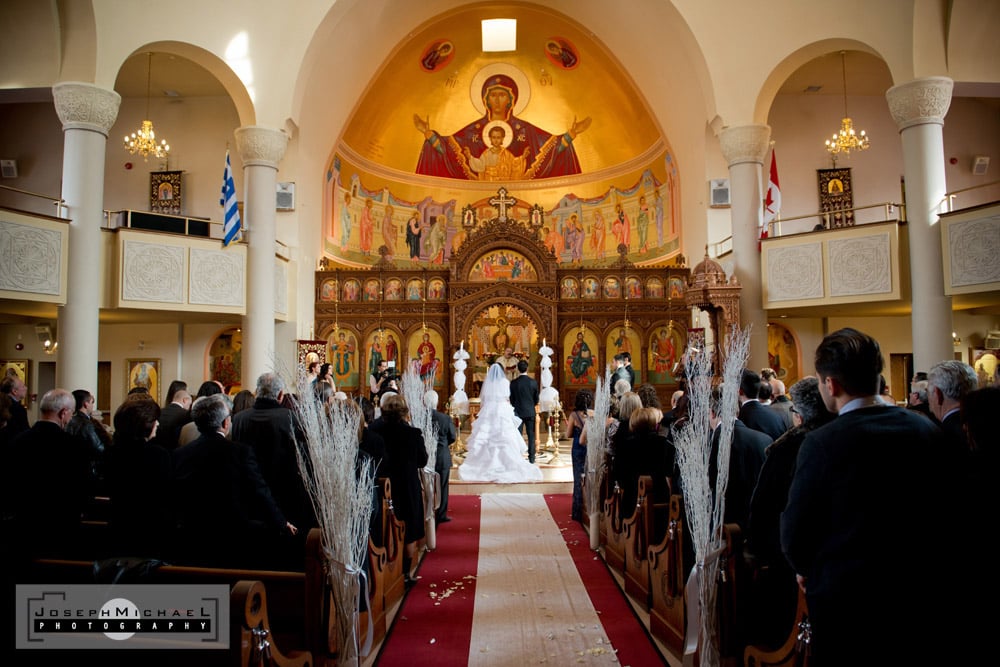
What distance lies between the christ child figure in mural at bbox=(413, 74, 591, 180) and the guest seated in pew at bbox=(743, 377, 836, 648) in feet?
62.9

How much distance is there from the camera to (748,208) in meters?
13.9

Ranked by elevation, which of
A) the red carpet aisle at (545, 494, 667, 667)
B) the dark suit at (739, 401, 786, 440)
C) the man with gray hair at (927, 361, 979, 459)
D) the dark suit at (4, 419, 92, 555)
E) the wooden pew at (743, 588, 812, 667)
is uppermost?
the man with gray hair at (927, 361, 979, 459)

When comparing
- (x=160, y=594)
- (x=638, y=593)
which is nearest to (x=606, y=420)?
(x=638, y=593)

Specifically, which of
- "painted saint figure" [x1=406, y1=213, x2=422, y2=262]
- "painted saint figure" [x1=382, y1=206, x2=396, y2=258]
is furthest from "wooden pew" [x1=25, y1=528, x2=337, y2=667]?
"painted saint figure" [x1=406, y1=213, x2=422, y2=262]

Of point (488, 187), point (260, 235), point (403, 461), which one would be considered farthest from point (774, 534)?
point (488, 187)

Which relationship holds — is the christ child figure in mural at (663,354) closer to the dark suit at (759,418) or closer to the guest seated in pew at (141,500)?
the dark suit at (759,418)

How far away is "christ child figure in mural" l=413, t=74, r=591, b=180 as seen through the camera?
21.2 meters

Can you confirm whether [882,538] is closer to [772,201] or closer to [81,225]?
[81,225]

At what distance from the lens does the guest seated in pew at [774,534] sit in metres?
2.98

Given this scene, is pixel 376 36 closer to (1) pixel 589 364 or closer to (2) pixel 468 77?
(2) pixel 468 77

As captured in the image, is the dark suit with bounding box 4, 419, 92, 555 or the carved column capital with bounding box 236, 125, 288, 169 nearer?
the dark suit with bounding box 4, 419, 92, 555

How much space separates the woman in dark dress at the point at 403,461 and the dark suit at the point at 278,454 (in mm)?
1141

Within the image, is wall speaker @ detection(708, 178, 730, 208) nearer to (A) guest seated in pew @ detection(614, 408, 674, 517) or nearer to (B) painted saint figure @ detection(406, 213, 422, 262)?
(B) painted saint figure @ detection(406, 213, 422, 262)

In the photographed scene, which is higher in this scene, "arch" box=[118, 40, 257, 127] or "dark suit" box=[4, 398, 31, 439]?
"arch" box=[118, 40, 257, 127]
